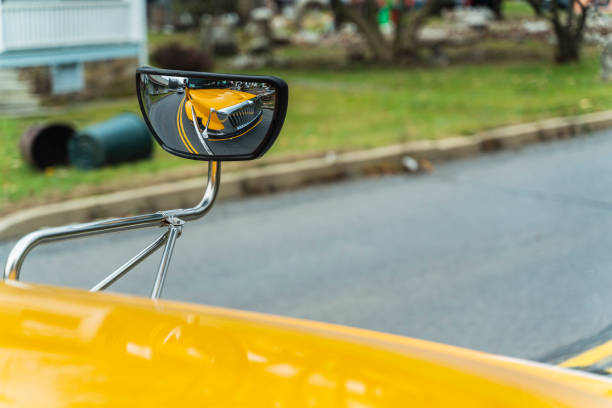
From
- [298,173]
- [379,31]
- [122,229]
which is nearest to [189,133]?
[122,229]

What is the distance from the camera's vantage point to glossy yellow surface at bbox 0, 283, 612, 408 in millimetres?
1200

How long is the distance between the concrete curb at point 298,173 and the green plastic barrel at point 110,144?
0.99m

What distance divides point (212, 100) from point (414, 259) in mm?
4217

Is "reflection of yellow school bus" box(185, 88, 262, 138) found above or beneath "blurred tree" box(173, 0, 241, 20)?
above

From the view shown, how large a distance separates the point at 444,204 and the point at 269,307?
9.13ft

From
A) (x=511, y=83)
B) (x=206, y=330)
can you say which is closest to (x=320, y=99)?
(x=511, y=83)

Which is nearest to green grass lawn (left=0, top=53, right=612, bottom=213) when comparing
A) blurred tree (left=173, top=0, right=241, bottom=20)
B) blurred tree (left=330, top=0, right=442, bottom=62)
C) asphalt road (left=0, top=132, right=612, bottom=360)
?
asphalt road (left=0, top=132, right=612, bottom=360)

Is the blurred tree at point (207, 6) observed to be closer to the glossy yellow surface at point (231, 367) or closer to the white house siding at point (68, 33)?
the white house siding at point (68, 33)

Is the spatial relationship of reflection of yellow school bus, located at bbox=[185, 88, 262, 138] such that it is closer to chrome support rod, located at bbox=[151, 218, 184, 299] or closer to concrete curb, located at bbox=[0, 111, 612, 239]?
chrome support rod, located at bbox=[151, 218, 184, 299]

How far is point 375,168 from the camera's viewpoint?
8.32 m

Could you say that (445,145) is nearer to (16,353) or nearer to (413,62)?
(16,353)

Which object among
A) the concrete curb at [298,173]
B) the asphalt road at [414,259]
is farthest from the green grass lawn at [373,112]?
the asphalt road at [414,259]

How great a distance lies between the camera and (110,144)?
25.6 feet

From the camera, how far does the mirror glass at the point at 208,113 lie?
154cm
